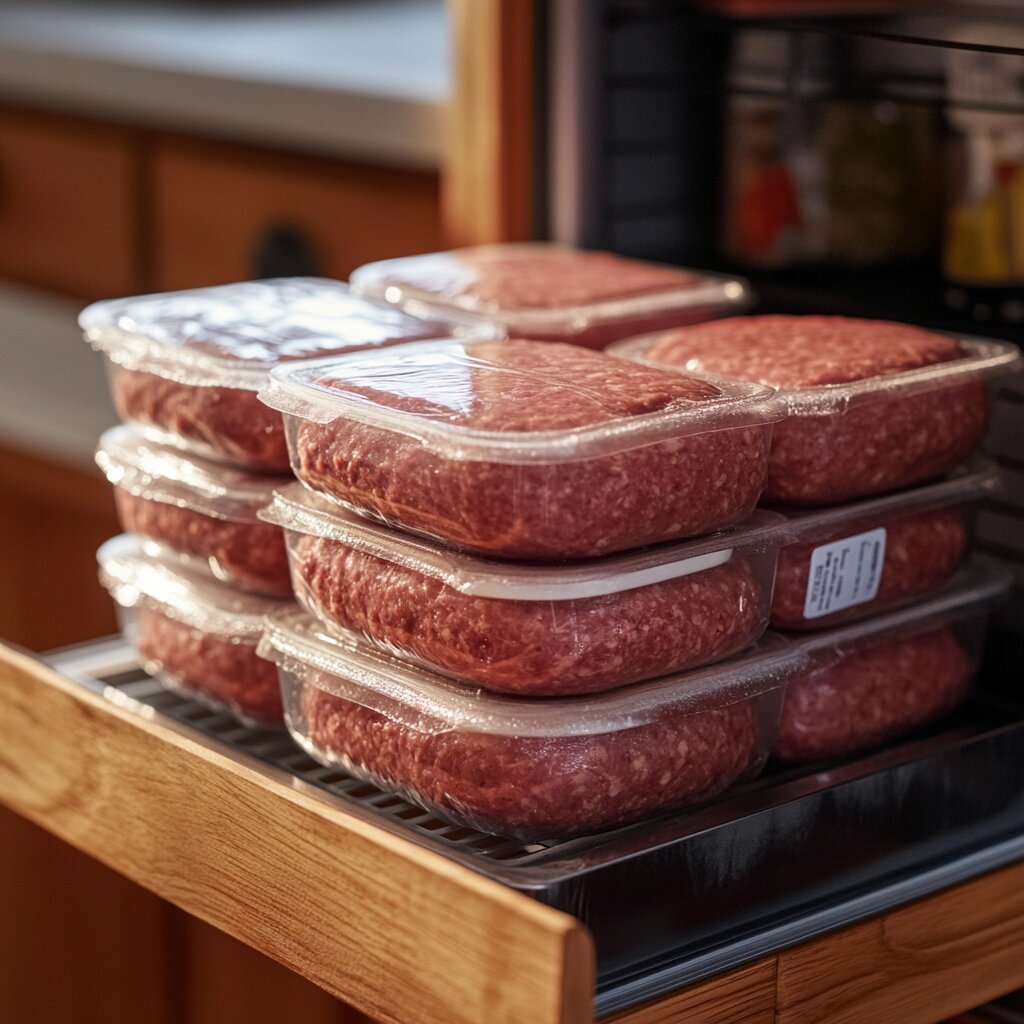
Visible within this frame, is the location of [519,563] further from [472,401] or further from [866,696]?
[866,696]

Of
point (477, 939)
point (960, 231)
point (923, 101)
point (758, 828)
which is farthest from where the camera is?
point (960, 231)

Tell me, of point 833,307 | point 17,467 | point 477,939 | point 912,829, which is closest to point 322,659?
point 477,939

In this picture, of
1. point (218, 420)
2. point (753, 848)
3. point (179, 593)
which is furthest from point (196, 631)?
point (753, 848)

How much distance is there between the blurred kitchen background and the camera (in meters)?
1.12

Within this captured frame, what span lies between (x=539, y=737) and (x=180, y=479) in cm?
31

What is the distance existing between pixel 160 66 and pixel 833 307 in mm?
811

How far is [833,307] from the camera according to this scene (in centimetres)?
117

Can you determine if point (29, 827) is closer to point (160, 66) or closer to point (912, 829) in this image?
point (912, 829)

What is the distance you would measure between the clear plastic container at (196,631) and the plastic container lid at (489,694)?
0.06 meters

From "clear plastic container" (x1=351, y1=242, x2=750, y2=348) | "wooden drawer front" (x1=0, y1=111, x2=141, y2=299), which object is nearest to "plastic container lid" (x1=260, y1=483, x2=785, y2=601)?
"clear plastic container" (x1=351, y1=242, x2=750, y2=348)

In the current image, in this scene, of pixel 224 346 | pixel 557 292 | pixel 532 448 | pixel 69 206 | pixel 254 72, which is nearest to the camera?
pixel 532 448

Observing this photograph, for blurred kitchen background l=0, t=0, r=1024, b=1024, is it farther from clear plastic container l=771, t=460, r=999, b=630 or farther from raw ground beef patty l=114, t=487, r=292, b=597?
raw ground beef patty l=114, t=487, r=292, b=597

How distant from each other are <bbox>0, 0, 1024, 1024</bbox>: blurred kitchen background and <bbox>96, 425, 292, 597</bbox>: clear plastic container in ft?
0.77

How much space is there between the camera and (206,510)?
97 centimetres
